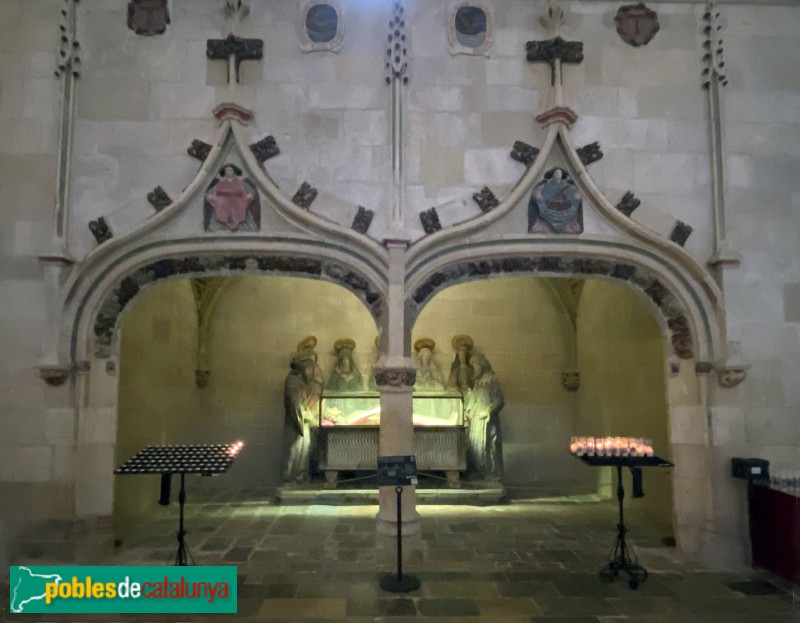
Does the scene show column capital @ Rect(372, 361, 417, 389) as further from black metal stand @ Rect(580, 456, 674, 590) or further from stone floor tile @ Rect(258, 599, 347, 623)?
stone floor tile @ Rect(258, 599, 347, 623)

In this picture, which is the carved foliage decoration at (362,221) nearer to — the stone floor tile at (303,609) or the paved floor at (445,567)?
the paved floor at (445,567)

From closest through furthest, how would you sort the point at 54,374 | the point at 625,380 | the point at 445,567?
1. the point at 445,567
2. the point at 54,374
3. the point at 625,380

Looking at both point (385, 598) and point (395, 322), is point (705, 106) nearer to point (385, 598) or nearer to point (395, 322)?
point (395, 322)

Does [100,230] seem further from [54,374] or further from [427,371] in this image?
[427,371]

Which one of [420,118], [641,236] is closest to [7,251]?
[420,118]

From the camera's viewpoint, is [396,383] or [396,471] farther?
[396,383]

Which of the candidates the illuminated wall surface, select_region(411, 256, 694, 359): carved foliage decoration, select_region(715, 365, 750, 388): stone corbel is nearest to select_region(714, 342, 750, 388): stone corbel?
select_region(715, 365, 750, 388): stone corbel

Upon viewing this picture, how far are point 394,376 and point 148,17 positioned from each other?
14.3ft

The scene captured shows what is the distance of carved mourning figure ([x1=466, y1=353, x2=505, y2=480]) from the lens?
836 centimetres

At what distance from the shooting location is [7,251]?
5684 millimetres

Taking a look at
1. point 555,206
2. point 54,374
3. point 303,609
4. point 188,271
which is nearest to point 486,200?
point 555,206

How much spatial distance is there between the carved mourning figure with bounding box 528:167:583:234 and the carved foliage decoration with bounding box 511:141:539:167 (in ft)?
0.70

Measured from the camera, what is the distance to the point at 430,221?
19.3 ft

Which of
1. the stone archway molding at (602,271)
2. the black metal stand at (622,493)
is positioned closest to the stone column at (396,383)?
the stone archway molding at (602,271)
